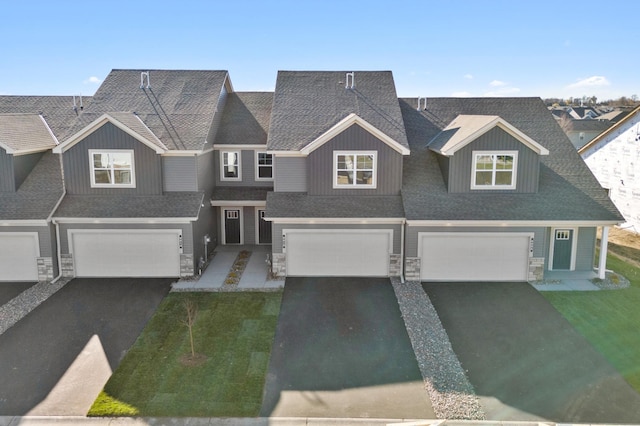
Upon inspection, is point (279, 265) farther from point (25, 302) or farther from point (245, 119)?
point (25, 302)

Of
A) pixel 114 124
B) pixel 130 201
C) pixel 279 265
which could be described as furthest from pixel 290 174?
pixel 114 124

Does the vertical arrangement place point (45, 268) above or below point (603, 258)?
below

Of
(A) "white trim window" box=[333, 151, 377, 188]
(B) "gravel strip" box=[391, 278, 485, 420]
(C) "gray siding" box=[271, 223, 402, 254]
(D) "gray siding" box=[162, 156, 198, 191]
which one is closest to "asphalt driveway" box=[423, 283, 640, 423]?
(B) "gravel strip" box=[391, 278, 485, 420]

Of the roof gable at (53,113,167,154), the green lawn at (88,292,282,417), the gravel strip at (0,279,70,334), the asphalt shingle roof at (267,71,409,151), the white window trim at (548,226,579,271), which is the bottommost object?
the green lawn at (88,292,282,417)

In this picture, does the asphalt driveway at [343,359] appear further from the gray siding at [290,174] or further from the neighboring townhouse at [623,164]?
the neighboring townhouse at [623,164]

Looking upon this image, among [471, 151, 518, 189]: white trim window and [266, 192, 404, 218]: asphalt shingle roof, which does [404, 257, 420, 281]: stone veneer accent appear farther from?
[471, 151, 518, 189]: white trim window

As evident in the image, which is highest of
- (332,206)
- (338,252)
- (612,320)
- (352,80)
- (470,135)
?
(352,80)
